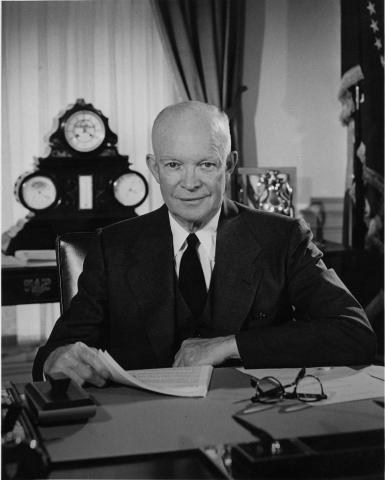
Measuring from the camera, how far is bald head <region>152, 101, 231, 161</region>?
1923 millimetres

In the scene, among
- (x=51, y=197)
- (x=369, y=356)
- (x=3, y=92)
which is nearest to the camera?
(x=369, y=356)

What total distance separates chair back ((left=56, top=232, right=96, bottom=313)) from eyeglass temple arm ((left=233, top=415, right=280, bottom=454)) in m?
0.93

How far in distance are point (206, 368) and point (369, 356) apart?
1.50 ft

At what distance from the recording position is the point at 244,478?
997mm

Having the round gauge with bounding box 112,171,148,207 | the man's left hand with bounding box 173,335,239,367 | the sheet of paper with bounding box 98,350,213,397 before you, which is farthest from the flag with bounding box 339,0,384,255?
the sheet of paper with bounding box 98,350,213,397

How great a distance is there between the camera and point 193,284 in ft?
6.59

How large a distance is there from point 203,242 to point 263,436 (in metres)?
0.95

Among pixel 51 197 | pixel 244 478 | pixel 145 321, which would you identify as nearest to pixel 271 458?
pixel 244 478

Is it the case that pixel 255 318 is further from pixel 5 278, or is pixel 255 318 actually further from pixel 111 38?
pixel 111 38

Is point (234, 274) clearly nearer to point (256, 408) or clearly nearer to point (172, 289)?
point (172, 289)

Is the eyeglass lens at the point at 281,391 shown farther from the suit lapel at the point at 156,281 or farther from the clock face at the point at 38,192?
the clock face at the point at 38,192

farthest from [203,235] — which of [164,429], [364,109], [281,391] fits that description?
[364,109]

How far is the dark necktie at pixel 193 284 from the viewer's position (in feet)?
6.55

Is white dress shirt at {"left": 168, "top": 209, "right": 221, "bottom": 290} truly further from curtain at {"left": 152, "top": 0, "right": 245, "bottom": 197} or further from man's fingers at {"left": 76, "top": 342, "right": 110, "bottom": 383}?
curtain at {"left": 152, "top": 0, "right": 245, "bottom": 197}
